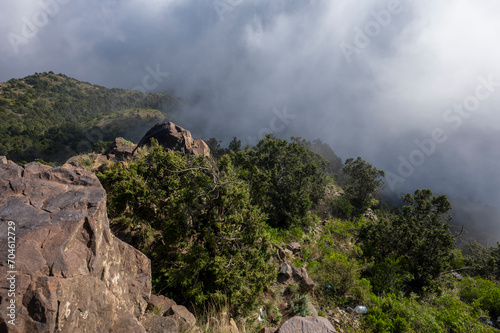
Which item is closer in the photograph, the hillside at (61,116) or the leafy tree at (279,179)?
the leafy tree at (279,179)

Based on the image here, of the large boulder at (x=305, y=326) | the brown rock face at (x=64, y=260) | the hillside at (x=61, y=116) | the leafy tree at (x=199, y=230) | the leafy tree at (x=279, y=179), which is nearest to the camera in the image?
the brown rock face at (x=64, y=260)

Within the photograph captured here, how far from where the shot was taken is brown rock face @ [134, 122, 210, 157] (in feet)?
60.8

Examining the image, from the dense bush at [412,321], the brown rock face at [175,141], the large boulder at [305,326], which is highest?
the brown rock face at [175,141]

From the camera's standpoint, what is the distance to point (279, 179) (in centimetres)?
1850

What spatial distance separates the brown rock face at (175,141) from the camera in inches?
730

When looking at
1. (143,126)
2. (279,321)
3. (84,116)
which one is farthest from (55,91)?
(279,321)

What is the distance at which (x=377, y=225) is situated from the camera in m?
14.8

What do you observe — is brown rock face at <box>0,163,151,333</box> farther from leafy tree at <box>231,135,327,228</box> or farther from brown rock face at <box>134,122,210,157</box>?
brown rock face at <box>134,122,210,157</box>

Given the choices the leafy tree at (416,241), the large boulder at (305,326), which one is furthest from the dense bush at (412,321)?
the leafy tree at (416,241)

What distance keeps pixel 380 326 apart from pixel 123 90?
130 metres

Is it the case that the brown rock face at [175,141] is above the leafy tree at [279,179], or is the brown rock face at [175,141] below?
above

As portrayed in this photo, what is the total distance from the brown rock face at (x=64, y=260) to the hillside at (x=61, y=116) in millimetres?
50415

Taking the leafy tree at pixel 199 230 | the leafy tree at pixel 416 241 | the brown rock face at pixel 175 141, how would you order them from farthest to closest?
the brown rock face at pixel 175 141, the leafy tree at pixel 416 241, the leafy tree at pixel 199 230

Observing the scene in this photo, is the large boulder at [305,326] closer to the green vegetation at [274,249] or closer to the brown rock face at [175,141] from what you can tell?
the green vegetation at [274,249]
